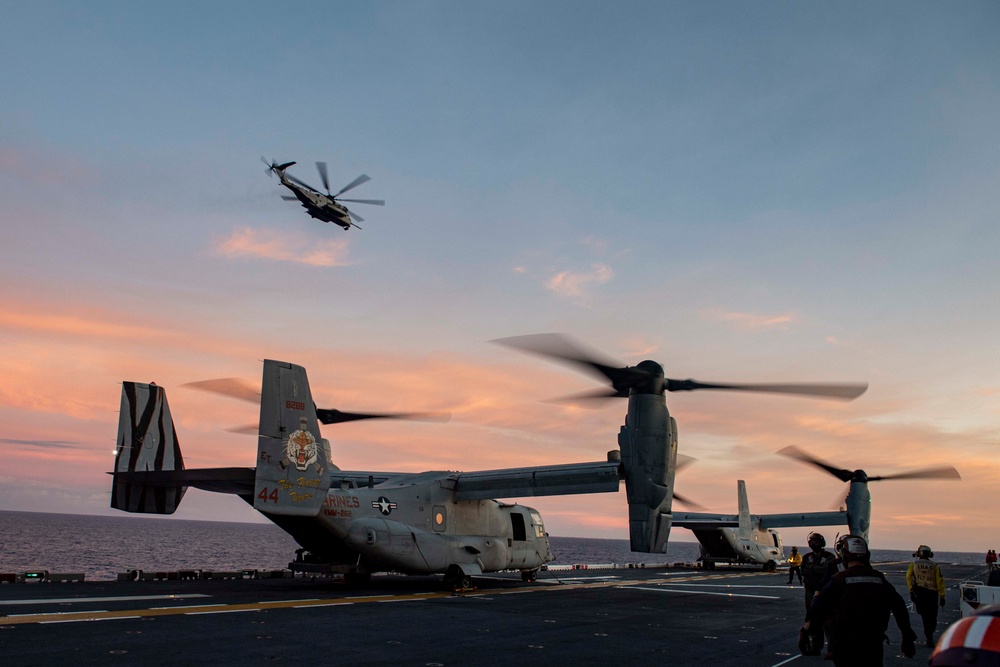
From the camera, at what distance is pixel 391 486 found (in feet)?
82.6

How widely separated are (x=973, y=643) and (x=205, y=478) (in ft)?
60.7

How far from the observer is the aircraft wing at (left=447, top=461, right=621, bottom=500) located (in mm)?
23234

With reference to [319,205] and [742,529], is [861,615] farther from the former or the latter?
[742,529]

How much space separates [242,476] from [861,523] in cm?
2712

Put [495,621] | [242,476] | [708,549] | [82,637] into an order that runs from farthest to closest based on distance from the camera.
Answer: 1. [708,549]
2. [242,476]
3. [495,621]
4. [82,637]

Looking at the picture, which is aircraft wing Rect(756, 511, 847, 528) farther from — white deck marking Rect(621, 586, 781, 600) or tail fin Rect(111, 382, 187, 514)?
tail fin Rect(111, 382, 187, 514)

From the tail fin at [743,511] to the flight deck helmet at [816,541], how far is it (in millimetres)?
37359

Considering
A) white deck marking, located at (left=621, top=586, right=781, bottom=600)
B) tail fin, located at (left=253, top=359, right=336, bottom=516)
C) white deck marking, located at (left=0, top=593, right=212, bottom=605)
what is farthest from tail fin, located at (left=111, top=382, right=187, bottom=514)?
white deck marking, located at (left=621, top=586, right=781, bottom=600)

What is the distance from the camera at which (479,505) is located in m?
26.7

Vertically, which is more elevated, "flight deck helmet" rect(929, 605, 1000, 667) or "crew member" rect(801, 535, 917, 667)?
"flight deck helmet" rect(929, 605, 1000, 667)

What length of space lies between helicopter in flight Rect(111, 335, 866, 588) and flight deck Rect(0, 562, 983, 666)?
1.55 metres

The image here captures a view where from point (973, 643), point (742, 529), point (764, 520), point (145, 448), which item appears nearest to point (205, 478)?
point (145, 448)

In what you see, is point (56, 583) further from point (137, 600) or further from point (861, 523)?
point (861, 523)

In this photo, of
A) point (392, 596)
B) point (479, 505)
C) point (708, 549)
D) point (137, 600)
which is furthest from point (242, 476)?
point (708, 549)
